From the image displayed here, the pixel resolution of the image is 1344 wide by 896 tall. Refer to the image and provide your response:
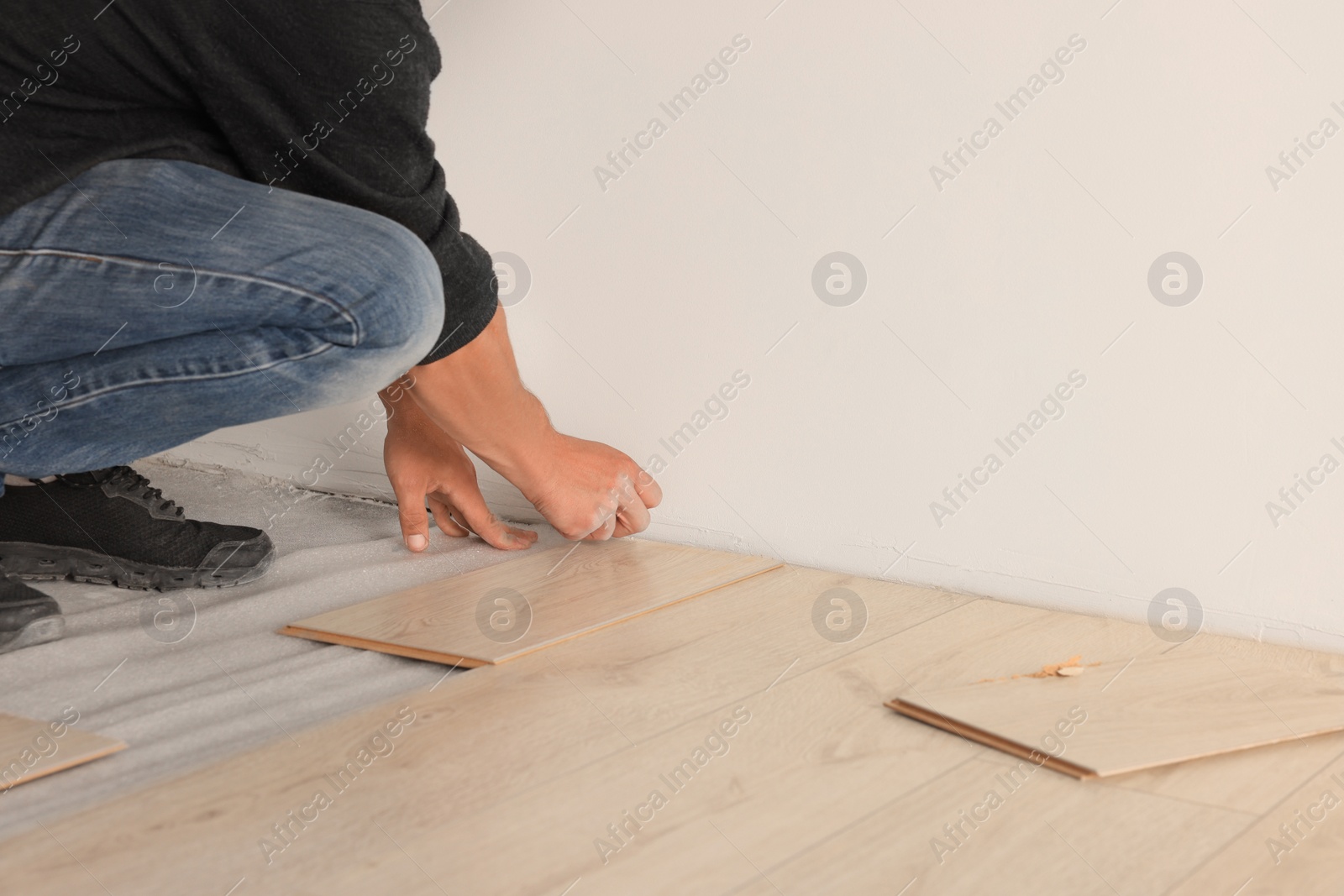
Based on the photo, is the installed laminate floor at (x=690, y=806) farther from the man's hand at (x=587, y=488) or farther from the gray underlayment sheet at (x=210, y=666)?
the man's hand at (x=587, y=488)

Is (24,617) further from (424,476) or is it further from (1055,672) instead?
(1055,672)

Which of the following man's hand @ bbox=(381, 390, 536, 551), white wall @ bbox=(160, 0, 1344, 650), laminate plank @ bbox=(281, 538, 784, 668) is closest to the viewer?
white wall @ bbox=(160, 0, 1344, 650)

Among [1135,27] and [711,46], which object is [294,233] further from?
[1135,27]

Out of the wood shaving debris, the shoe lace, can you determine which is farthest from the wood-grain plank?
the shoe lace

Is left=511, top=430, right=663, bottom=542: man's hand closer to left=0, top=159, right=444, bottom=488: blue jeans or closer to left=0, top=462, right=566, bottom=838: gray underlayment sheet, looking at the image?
left=0, top=462, right=566, bottom=838: gray underlayment sheet

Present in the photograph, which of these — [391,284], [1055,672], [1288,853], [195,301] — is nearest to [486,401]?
[391,284]

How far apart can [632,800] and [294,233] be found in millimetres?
687

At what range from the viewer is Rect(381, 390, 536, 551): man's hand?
5.41 ft

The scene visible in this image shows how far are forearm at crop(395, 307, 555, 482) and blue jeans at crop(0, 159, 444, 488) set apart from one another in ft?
0.25

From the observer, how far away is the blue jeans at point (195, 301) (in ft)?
3.61

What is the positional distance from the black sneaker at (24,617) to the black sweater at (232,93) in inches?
20.0

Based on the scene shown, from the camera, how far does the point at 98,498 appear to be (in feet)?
5.09

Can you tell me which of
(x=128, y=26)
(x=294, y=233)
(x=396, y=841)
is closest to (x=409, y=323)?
(x=294, y=233)

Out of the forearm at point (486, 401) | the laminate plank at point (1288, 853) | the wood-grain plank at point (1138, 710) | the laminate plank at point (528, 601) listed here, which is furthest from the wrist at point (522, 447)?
the laminate plank at point (1288, 853)
